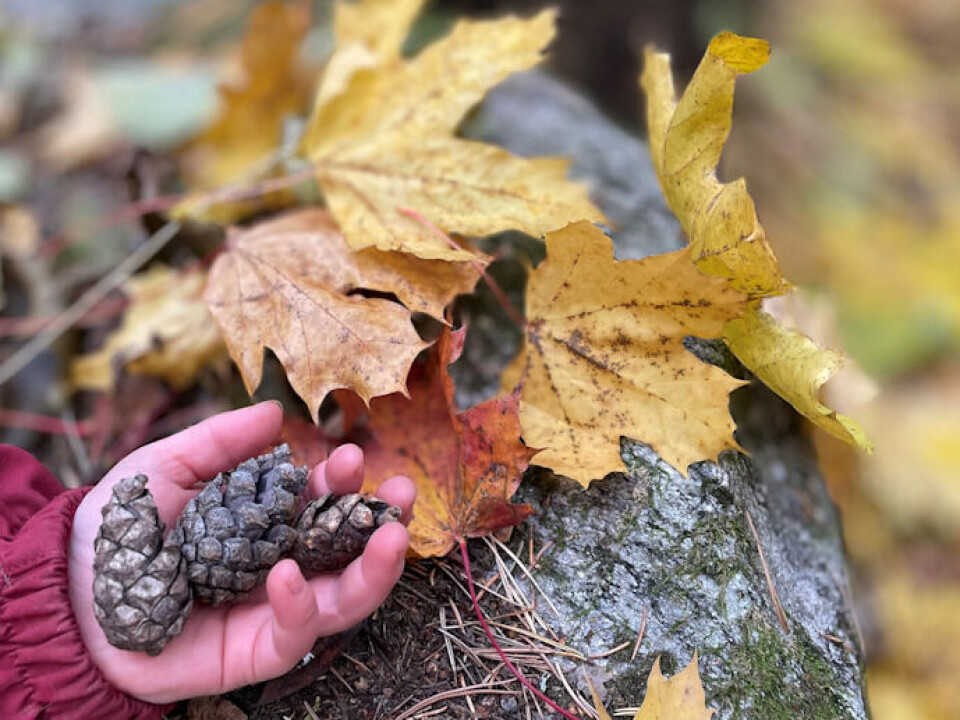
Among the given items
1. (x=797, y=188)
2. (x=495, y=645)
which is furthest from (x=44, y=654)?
(x=797, y=188)

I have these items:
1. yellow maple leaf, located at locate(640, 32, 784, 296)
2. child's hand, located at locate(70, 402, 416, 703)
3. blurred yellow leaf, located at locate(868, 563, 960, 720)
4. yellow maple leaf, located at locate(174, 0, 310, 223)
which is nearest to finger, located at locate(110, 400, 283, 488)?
child's hand, located at locate(70, 402, 416, 703)

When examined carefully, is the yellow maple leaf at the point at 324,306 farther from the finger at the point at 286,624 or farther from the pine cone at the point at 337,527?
the finger at the point at 286,624

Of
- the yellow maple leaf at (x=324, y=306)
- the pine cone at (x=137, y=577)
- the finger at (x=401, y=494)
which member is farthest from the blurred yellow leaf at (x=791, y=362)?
the pine cone at (x=137, y=577)

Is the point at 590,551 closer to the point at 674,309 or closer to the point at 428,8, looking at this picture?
the point at 674,309

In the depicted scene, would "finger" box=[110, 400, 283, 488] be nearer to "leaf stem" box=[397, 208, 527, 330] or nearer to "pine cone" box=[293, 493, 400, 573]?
"pine cone" box=[293, 493, 400, 573]

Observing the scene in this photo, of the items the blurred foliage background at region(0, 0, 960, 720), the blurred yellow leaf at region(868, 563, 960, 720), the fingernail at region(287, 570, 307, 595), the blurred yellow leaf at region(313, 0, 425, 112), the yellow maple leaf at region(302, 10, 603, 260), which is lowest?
the blurred yellow leaf at region(868, 563, 960, 720)

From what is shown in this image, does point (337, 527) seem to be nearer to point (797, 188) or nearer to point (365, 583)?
point (365, 583)
